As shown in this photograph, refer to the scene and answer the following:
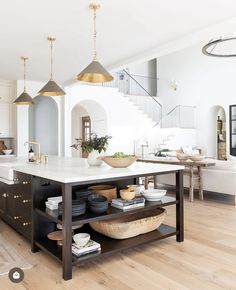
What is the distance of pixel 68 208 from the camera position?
2439 millimetres

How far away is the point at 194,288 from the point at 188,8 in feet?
10.0

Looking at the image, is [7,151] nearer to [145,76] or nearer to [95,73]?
[95,73]

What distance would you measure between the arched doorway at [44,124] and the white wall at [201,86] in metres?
6.44

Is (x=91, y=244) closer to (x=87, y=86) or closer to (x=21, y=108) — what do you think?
(x=21, y=108)

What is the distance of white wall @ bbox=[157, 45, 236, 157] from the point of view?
11.2 metres

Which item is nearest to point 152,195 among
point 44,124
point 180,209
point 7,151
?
point 180,209

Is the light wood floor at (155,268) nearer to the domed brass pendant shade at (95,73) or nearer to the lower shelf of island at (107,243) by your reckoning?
the lower shelf of island at (107,243)

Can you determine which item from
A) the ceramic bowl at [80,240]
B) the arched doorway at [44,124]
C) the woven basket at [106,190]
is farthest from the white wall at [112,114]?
the ceramic bowl at [80,240]

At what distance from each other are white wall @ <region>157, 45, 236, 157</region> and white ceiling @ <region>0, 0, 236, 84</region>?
6840 millimetres

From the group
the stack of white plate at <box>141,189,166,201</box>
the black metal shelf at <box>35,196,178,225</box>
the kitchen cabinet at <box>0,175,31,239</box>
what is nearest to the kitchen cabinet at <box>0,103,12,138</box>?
the kitchen cabinet at <box>0,175,31,239</box>

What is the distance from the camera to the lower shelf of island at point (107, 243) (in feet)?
8.51

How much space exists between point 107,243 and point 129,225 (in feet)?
0.94

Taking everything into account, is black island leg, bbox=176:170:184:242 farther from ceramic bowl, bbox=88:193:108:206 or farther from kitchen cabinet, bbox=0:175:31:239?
kitchen cabinet, bbox=0:175:31:239

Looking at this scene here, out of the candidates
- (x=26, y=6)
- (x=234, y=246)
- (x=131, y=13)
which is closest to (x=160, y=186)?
(x=234, y=246)
